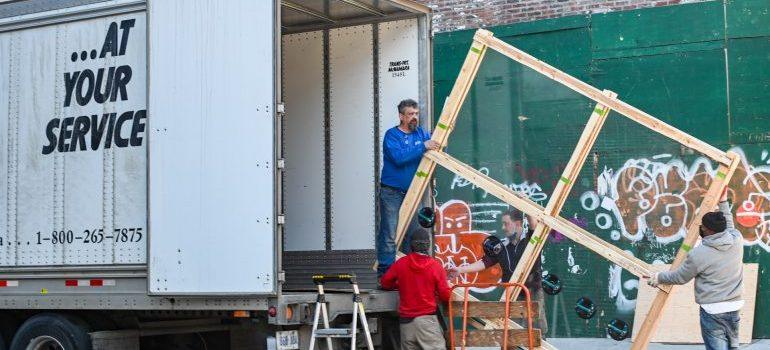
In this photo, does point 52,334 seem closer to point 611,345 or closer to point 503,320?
point 503,320

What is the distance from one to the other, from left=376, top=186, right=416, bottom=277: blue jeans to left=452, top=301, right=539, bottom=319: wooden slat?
719mm

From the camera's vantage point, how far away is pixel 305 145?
10.4m

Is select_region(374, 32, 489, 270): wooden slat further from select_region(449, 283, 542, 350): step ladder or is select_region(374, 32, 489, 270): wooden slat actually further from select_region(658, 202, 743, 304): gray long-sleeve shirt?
select_region(658, 202, 743, 304): gray long-sleeve shirt

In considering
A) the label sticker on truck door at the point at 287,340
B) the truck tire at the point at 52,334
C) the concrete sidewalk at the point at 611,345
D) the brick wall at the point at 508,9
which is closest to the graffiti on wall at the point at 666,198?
the concrete sidewalk at the point at 611,345

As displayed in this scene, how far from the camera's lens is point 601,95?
9.23 m

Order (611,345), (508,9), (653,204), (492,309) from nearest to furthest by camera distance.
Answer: (492,309) < (611,345) < (653,204) < (508,9)

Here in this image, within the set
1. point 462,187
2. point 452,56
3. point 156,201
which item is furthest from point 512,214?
point 156,201

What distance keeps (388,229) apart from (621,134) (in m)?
4.67

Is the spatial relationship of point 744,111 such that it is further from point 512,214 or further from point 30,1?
point 30,1

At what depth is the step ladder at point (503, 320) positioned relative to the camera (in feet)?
28.9

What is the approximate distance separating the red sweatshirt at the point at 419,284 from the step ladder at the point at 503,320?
15 cm

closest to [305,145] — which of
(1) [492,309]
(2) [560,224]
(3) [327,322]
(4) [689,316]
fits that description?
(3) [327,322]

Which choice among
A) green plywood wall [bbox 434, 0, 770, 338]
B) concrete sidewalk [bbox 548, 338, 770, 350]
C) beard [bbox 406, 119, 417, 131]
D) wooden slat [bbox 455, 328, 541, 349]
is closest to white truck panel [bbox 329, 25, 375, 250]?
beard [bbox 406, 119, 417, 131]

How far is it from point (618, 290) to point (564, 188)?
14.0ft
